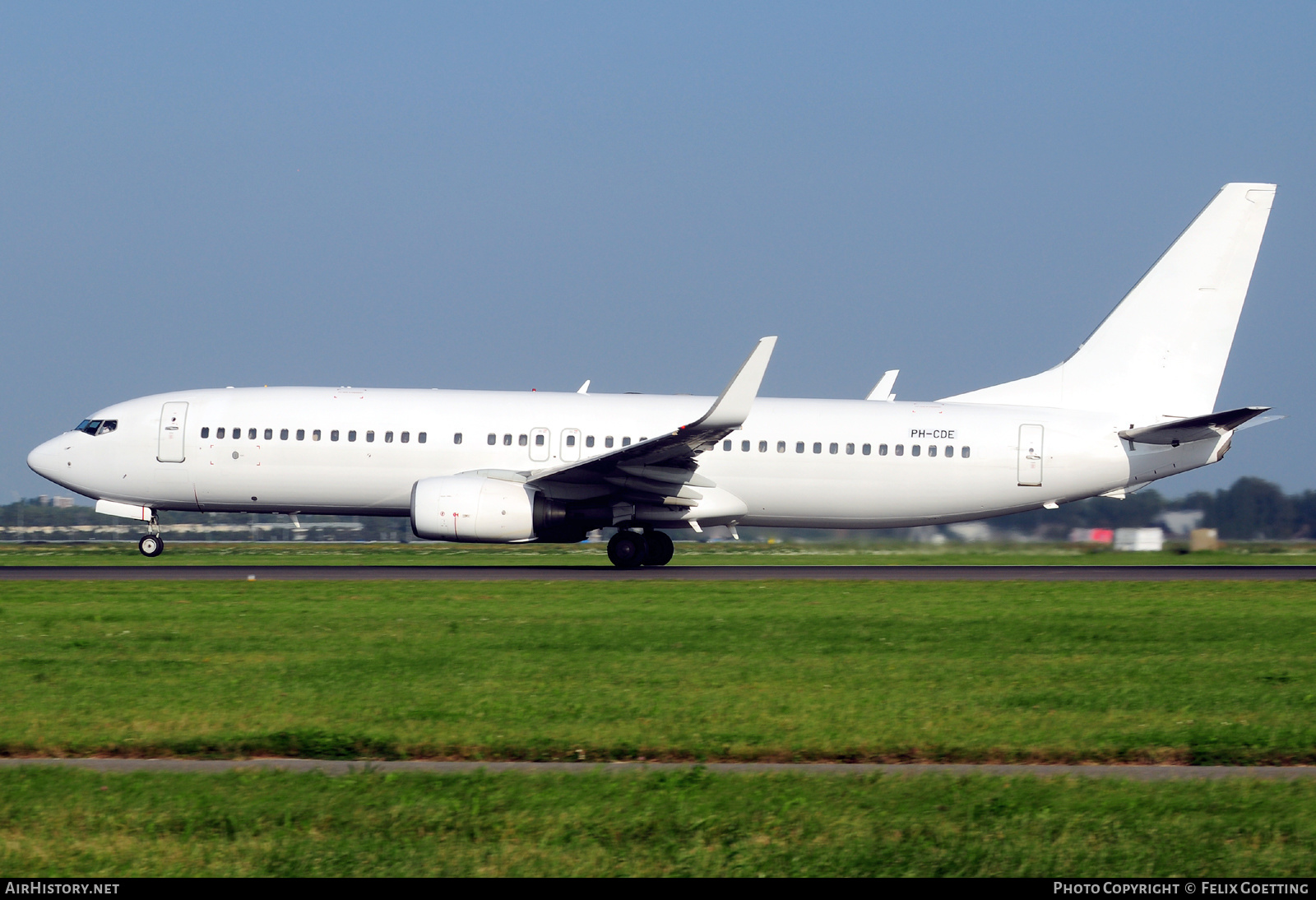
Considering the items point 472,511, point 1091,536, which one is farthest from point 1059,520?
point 472,511

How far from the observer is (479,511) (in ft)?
85.2

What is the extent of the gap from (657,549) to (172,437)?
10859 millimetres

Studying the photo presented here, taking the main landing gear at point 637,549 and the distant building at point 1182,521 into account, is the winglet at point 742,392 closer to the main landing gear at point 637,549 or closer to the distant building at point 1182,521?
the main landing gear at point 637,549

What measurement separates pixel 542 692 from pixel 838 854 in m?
5.26

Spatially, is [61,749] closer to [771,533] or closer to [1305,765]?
[1305,765]

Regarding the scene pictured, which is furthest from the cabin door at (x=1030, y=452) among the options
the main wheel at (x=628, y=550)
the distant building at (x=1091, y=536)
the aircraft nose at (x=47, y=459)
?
the aircraft nose at (x=47, y=459)

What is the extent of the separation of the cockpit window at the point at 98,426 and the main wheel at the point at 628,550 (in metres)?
11.4

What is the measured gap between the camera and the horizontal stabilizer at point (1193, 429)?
2703 centimetres

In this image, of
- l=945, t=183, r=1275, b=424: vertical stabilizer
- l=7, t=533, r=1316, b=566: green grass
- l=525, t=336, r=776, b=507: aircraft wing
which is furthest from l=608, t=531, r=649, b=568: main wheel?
l=945, t=183, r=1275, b=424: vertical stabilizer

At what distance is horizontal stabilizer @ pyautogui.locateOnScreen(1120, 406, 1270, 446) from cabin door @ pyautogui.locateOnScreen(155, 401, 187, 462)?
20.6 meters

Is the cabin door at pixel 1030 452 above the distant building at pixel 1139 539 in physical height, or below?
above

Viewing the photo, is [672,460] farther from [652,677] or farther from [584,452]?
[652,677]

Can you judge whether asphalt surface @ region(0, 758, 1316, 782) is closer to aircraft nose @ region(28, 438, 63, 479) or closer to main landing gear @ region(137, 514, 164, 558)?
main landing gear @ region(137, 514, 164, 558)

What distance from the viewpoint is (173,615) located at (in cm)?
1739
